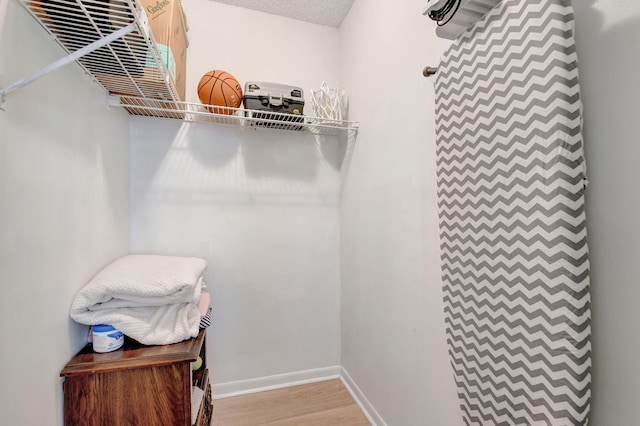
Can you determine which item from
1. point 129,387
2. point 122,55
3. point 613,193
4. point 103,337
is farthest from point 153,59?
point 613,193

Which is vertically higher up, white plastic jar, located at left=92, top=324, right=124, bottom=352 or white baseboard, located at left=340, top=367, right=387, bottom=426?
white plastic jar, located at left=92, top=324, right=124, bottom=352

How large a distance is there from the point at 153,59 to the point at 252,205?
1.01 metres

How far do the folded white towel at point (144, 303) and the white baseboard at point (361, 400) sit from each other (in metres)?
1.08

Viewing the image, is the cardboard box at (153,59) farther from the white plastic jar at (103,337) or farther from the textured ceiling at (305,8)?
the white plastic jar at (103,337)

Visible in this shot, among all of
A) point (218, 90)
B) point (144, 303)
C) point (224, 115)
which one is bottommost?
point (144, 303)

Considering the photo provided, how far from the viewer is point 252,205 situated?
1.92 meters

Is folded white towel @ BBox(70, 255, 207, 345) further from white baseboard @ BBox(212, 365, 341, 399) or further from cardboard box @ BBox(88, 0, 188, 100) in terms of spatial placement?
white baseboard @ BBox(212, 365, 341, 399)

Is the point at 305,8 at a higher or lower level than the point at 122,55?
higher

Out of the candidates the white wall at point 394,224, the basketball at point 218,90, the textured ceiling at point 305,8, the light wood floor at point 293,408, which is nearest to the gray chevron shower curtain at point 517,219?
the white wall at point 394,224

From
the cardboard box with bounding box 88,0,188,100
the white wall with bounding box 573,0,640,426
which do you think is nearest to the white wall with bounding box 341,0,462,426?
the white wall with bounding box 573,0,640,426

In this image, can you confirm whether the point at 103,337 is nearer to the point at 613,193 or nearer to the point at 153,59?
the point at 153,59

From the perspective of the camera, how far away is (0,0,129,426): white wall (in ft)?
2.44

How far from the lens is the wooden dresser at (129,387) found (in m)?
0.98

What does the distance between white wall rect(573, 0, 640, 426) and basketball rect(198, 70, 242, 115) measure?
4.80 ft
